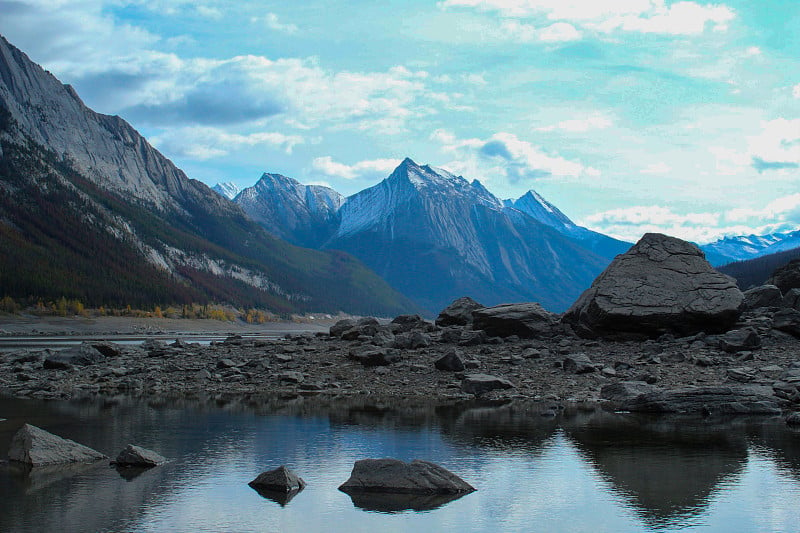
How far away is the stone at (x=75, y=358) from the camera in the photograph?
46.4 meters

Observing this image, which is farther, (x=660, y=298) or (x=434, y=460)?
(x=660, y=298)

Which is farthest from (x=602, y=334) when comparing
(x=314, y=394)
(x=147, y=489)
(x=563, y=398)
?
(x=147, y=489)

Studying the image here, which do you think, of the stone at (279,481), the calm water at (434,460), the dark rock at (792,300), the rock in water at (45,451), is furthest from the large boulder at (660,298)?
the rock in water at (45,451)

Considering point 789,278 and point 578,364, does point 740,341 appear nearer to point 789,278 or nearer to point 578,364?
point 578,364

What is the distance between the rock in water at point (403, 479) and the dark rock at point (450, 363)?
21.1 meters

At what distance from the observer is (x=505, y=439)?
2394 centimetres

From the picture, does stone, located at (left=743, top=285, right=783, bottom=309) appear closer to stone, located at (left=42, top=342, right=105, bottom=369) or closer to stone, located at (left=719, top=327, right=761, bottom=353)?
stone, located at (left=719, top=327, right=761, bottom=353)

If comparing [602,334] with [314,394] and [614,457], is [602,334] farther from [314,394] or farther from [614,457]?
[614,457]

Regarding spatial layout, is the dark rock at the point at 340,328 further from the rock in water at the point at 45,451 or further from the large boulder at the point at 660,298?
the rock in water at the point at 45,451

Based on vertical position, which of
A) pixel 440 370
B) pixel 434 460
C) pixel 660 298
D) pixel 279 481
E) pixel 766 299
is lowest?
pixel 434 460

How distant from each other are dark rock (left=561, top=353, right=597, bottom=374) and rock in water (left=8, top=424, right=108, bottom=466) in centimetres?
2423

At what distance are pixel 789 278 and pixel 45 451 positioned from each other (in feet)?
171

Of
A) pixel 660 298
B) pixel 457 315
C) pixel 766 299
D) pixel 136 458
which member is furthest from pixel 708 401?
pixel 457 315

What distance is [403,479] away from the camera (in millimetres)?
17672
